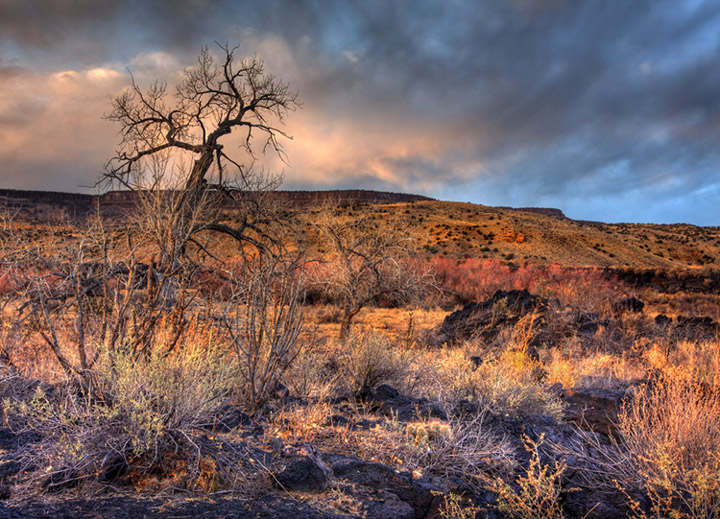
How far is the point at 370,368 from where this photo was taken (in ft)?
17.7

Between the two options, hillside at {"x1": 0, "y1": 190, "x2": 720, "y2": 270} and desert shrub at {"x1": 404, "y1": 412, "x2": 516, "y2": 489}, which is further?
hillside at {"x1": 0, "y1": 190, "x2": 720, "y2": 270}

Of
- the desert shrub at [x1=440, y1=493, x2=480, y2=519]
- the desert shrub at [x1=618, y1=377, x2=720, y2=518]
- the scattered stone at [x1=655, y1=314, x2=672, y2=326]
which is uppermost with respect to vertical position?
the scattered stone at [x1=655, y1=314, x2=672, y2=326]

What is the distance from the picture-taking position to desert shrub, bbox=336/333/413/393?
17.5 feet

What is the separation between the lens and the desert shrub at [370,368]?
210 inches

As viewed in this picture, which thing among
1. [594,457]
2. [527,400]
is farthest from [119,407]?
[527,400]

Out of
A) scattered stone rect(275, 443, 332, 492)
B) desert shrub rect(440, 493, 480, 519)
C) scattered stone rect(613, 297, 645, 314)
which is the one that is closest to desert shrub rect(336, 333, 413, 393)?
scattered stone rect(275, 443, 332, 492)

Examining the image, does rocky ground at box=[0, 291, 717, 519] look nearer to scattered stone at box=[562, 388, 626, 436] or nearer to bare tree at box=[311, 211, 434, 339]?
scattered stone at box=[562, 388, 626, 436]

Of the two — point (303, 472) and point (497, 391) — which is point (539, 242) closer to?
point (497, 391)

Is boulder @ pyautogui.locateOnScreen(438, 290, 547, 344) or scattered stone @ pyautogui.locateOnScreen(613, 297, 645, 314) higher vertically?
scattered stone @ pyautogui.locateOnScreen(613, 297, 645, 314)

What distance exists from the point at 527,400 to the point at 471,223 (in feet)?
179

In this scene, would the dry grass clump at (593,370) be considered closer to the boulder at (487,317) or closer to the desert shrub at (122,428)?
the boulder at (487,317)

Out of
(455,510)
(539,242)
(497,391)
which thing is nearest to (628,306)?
(497,391)

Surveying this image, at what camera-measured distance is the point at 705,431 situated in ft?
10.7

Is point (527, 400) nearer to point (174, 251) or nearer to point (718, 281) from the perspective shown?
point (174, 251)
